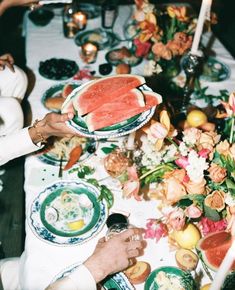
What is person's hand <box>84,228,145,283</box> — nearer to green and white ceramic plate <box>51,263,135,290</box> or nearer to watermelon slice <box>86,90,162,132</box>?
green and white ceramic plate <box>51,263,135,290</box>

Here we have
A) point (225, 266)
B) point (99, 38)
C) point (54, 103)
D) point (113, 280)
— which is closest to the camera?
point (225, 266)

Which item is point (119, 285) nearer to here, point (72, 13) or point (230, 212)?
point (230, 212)

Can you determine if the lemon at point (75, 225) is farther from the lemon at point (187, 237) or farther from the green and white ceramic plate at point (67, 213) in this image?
the lemon at point (187, 237)

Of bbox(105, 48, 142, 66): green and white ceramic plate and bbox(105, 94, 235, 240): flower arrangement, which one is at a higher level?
bbox(105, 94, 235, 240): flower arrangement

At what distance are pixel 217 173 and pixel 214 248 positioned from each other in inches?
12.4

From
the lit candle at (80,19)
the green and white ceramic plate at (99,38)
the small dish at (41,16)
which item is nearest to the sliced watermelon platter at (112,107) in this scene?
the green and white ceramic plate at (99,38)

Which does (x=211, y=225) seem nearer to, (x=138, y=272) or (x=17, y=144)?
(x=138, y=272)

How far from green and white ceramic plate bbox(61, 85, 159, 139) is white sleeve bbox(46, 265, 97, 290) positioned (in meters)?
0.56

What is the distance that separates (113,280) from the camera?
4.79 ft

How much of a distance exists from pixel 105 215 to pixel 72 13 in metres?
1.93

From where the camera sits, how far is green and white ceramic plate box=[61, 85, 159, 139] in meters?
1.51

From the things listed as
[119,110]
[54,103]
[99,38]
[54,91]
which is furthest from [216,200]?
[99,38]

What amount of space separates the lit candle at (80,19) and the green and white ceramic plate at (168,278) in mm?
2185

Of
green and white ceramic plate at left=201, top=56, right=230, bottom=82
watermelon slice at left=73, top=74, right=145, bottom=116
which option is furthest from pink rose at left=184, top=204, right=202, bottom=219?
green and white ceramic plate at left=201, top=56, right=230, bottom=82
